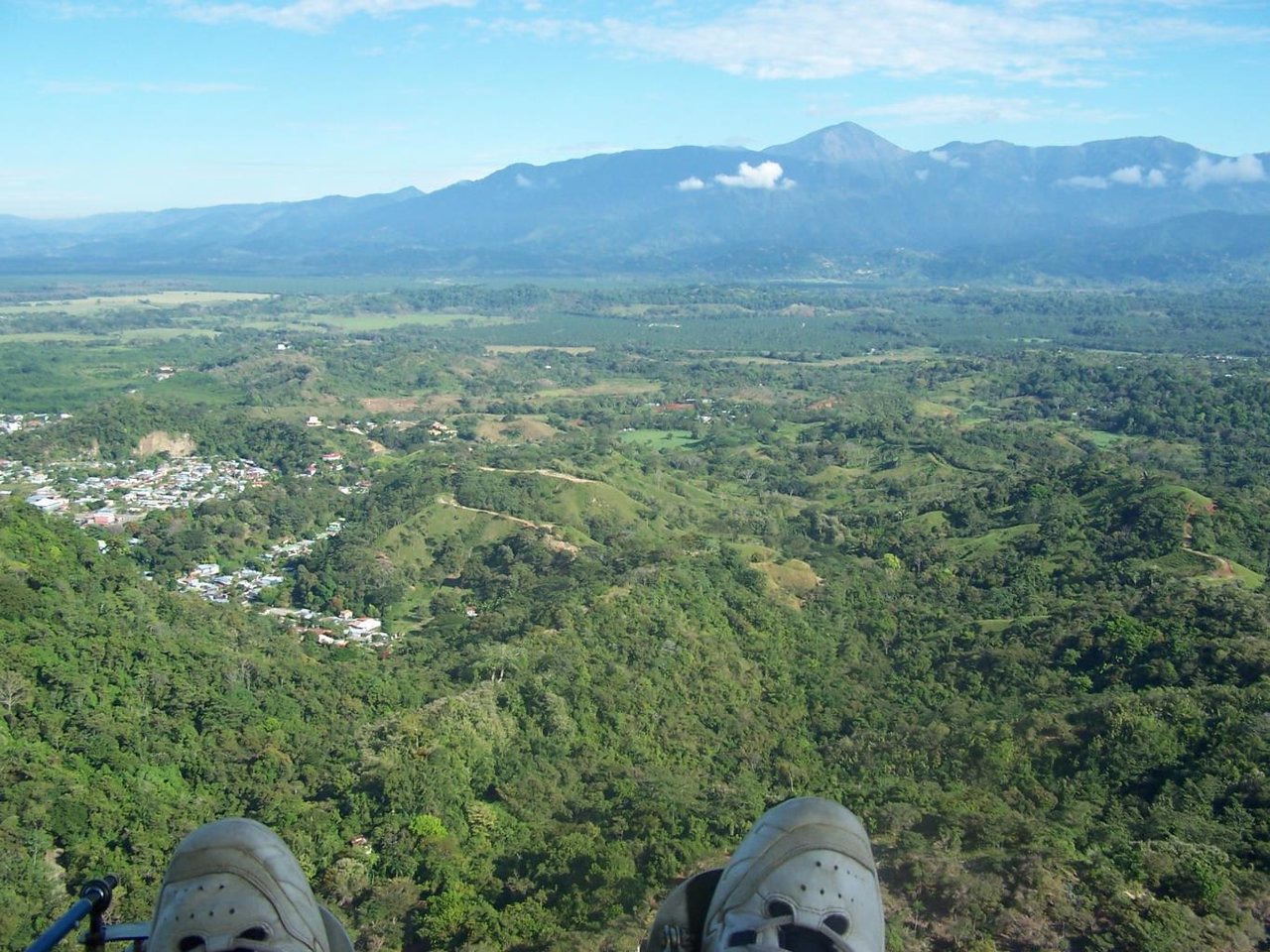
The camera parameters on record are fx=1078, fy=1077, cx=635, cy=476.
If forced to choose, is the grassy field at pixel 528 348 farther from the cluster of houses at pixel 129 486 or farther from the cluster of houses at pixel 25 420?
the cluster of houses at pixel 129 486

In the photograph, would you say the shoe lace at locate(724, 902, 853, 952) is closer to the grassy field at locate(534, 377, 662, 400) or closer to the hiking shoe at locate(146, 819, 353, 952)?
the hiking shoe at locate(146, 819, 353, 952)

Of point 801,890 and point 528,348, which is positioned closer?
point 801,890

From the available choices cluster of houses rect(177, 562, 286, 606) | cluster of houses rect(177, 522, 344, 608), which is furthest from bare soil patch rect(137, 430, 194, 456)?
cluster of houses rect(177, 562, 286, 606)

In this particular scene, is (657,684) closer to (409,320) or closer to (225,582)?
(225,582)

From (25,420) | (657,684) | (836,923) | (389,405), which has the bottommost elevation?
(389,405)

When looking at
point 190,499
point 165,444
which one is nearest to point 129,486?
point 190,499

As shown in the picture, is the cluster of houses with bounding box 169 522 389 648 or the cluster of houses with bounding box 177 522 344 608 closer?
the cluster of houses with bounding box 169 522 389 648

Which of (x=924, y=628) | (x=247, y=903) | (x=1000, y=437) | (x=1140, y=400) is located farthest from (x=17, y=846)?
(x=1140, y=400)

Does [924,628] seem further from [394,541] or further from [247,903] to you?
[247,903]
